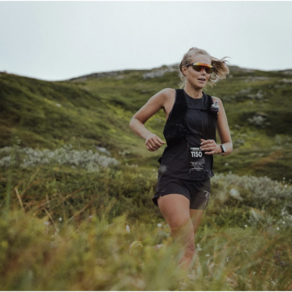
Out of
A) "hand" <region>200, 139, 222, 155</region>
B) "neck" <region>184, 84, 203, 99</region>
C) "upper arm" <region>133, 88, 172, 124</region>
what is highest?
"neck" <region>184, 84, 203, 99</region>

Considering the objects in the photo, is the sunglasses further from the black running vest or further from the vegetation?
the vegetation

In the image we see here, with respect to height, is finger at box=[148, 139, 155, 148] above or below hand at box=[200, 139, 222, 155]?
above

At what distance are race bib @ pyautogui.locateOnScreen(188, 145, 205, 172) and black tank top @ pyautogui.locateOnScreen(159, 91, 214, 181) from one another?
0.04 metres

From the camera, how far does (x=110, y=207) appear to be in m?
2.99

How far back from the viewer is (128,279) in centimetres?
189

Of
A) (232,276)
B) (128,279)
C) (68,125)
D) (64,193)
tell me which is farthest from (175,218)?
(68,125)

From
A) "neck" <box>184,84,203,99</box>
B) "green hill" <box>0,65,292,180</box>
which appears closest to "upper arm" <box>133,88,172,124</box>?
"neck" <box>184,84,203,99</box>

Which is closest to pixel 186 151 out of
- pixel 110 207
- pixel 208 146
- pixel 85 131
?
pixel 208 146

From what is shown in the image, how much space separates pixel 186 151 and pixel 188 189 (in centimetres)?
45

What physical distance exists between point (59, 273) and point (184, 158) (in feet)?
8.13

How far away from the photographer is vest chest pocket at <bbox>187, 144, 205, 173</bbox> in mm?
4059

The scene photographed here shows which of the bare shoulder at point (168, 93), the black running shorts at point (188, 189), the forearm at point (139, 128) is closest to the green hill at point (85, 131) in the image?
the forearm at point (139, 128)

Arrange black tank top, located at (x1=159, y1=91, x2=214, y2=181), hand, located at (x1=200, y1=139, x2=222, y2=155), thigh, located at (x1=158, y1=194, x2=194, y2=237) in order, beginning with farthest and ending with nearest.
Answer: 1. hand, located at (x1=200, y1=139, x2=222, y2=155)
2. black tank top, located at (x1=159, y1=91, x2=214, y2=181)
3. thigh, located at (x1=158, y1=194, x2=194, y2=237)

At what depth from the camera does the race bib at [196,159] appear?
4062 mm
